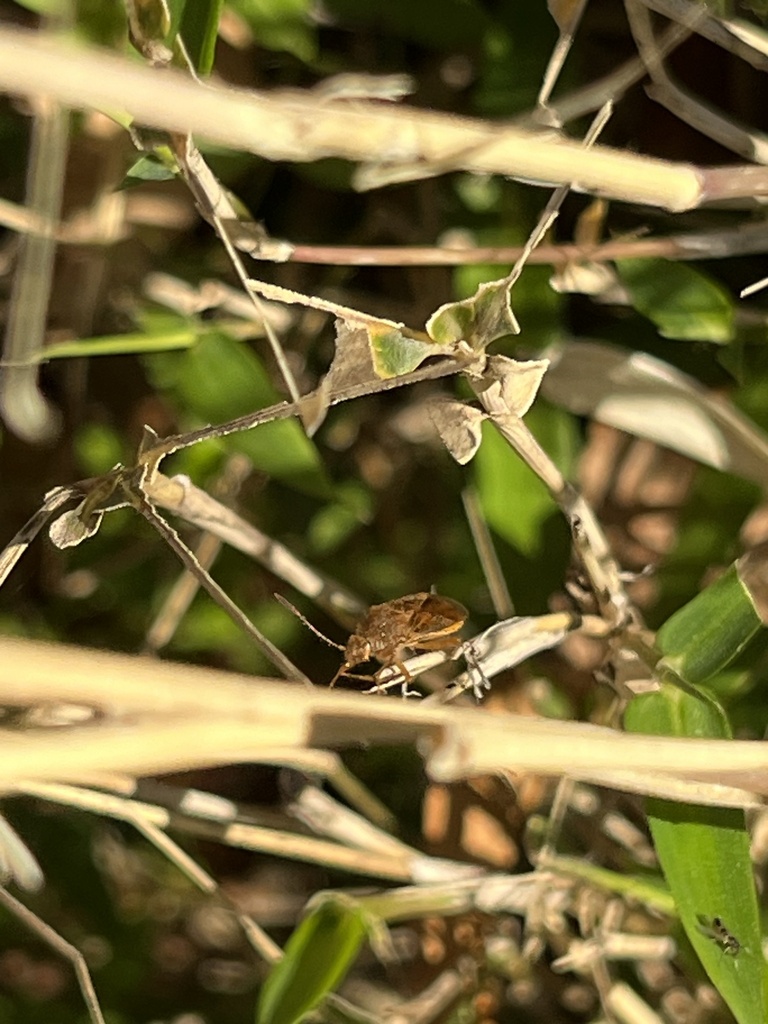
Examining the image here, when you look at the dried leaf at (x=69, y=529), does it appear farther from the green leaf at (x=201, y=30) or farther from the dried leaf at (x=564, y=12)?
the dried leaf at (x=564, y=12)

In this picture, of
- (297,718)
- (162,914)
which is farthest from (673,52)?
(162,914)

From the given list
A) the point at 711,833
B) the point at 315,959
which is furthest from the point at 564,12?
the point at 315,959

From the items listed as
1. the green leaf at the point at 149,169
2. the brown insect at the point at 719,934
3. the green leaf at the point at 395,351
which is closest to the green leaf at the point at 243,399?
the green leaf at the point at 149,169

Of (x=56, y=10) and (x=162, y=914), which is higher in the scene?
(x=56, y=10)

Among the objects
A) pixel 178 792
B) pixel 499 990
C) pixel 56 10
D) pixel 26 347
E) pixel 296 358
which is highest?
pixel 56 10

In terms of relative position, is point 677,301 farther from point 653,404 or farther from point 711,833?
point 711,833

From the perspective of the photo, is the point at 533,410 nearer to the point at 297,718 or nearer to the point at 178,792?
the point at 178,792

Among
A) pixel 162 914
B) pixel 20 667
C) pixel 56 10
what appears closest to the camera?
pixel 20 667
